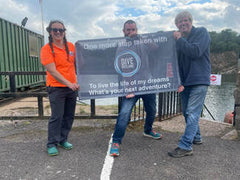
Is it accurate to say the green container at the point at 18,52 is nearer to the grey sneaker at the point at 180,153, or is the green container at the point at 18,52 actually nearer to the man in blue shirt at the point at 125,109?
the man in blue shirt at the point at 125,109

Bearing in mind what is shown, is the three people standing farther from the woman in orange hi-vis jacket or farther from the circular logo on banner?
the circular logo on banner

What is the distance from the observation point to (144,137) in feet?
12.0

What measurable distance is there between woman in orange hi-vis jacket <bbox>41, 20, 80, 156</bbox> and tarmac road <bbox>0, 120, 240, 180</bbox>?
1.14 ft

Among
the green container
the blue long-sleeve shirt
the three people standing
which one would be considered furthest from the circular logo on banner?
the green container

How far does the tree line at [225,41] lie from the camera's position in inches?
3727

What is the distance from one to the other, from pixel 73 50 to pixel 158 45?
1350 mm

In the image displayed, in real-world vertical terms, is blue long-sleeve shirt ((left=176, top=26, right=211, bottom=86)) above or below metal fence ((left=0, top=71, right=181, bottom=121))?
above

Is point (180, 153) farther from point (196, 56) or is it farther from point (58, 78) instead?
point (58, 78)

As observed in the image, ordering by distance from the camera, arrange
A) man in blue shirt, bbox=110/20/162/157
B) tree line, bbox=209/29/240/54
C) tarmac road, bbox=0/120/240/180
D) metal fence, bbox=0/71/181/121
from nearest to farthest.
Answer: tarmac road, bbox=0/120/240/180, man in blue shirt, bbox=110/20/162/157, metal fence, bbox=0/71/181/121, tree line, bbox=209/29/240/54

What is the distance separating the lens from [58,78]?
2762mm

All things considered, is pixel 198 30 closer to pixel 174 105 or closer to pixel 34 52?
pixel 174 105

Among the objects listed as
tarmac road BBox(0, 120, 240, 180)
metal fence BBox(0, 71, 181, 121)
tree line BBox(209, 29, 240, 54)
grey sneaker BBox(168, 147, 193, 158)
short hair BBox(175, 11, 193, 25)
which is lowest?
tarmac road BBox(0, 120, 240, 180)

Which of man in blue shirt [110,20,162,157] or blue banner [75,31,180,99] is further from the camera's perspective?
blue banner [75,31,180,99]

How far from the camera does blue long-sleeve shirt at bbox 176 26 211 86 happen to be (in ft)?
8.88
